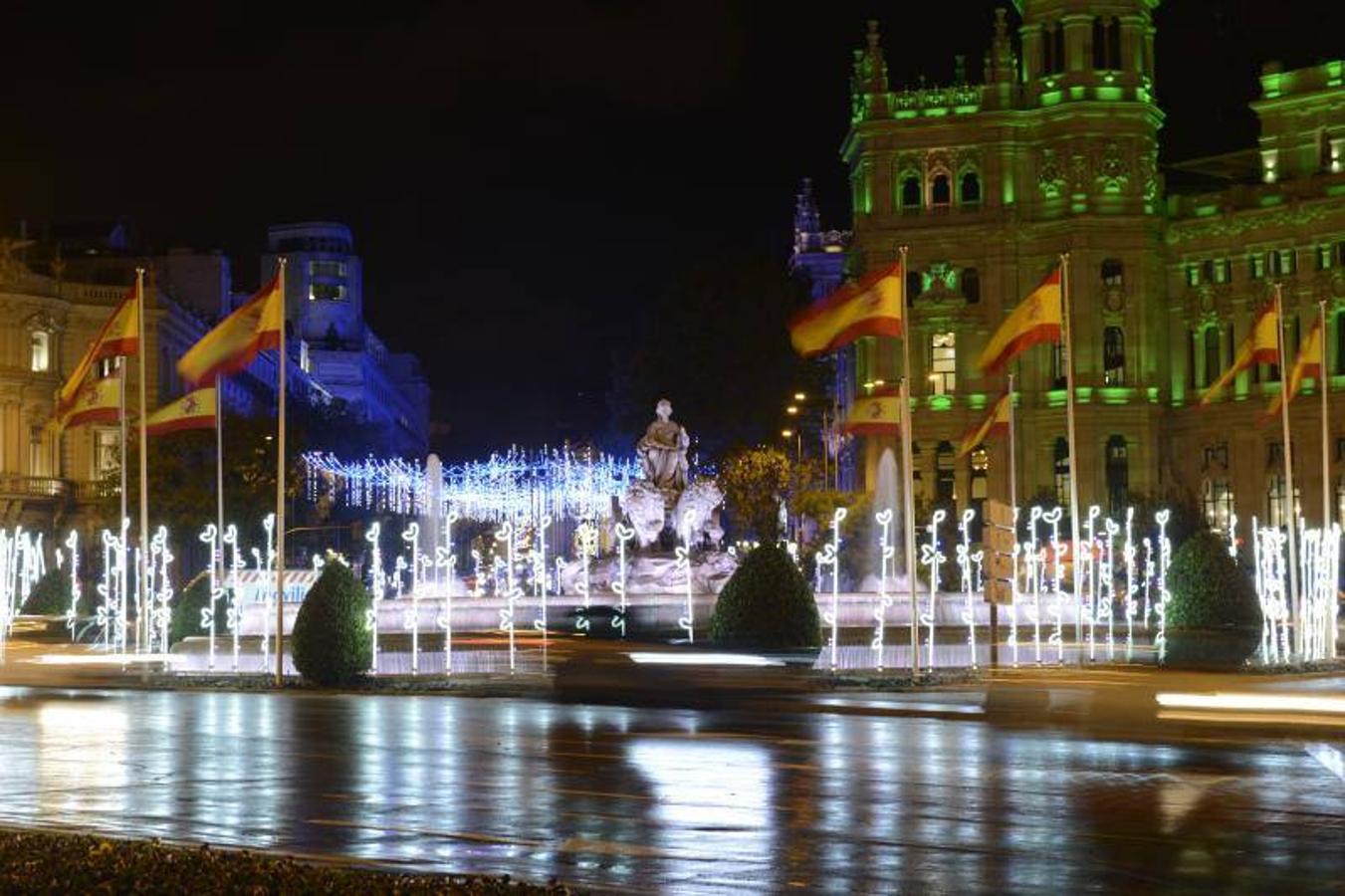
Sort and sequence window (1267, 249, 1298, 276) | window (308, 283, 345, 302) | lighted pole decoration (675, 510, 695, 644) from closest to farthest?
lighted pole decoration (675, 510, 695, 644), window (1267, 249, 1298, 276), window (308, 283, 345, 302)

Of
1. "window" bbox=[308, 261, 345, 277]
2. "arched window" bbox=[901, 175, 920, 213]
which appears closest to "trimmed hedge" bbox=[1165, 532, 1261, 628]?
"arched window" bbox=[901, 175, 920, 213]

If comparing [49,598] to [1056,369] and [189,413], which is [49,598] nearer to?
[189,413]

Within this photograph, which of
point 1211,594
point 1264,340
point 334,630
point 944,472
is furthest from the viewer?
point 944,472

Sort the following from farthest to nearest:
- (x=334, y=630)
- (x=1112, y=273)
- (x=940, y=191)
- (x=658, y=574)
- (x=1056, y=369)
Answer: (x=940, y=191) → (x=1056, y=369) → (x=1112, y=273) → (x=658, y=574) → (x=334, y=630)

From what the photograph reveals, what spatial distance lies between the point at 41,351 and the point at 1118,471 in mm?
46348

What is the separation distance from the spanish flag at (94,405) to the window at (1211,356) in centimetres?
6349

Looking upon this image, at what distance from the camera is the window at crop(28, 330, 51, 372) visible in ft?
286

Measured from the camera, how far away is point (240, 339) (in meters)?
37.3

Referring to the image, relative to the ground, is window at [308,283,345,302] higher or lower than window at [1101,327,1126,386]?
higher

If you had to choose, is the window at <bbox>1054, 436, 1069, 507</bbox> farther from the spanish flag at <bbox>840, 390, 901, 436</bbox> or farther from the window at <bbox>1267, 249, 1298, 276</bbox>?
the spanish flag at <bbox>840, 390, 901, 436</bbox>

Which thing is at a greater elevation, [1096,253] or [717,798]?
[1096,253]

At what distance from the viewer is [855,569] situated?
273ft

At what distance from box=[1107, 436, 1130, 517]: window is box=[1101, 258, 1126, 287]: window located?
6.84m

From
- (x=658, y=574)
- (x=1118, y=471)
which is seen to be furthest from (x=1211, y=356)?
(x=658, y=574)
